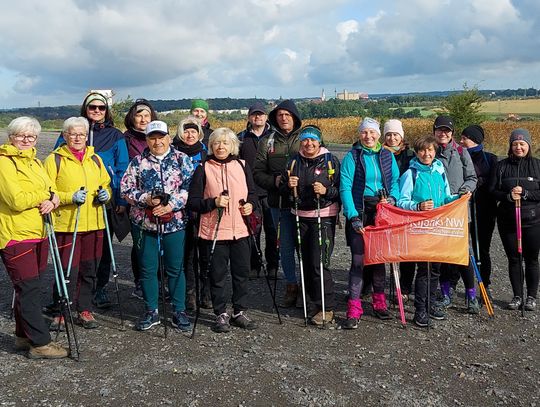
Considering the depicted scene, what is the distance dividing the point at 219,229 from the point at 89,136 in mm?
2106

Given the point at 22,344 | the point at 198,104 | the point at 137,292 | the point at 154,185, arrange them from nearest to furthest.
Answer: the point at 22,344, the point at 154,185, the point at 137,292, the point at 198,104

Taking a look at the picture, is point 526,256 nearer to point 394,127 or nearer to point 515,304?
point 515,304

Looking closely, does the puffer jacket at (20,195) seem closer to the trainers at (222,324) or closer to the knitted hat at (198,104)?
the trainers at (222,324)

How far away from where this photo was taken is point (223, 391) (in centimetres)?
457

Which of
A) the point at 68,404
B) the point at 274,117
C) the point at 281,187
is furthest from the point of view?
the point at 274,117

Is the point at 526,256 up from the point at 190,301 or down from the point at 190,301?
up

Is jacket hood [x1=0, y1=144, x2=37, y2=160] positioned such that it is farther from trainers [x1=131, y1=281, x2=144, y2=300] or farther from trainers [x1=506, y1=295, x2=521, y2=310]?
trainers [x1=506, y1=295, x2=521, y2=310]

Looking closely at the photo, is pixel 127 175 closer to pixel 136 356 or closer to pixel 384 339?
pixel 136 356

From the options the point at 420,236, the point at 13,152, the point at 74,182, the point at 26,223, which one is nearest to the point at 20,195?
the point at 26,223

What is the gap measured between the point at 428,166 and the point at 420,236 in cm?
85

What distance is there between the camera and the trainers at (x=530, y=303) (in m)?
6.52

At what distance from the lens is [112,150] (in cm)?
636

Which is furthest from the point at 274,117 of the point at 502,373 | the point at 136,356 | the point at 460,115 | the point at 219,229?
the point at 460,115

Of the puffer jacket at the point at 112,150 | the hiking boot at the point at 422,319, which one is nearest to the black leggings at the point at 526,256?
the hiking boot at the point at 422,319
